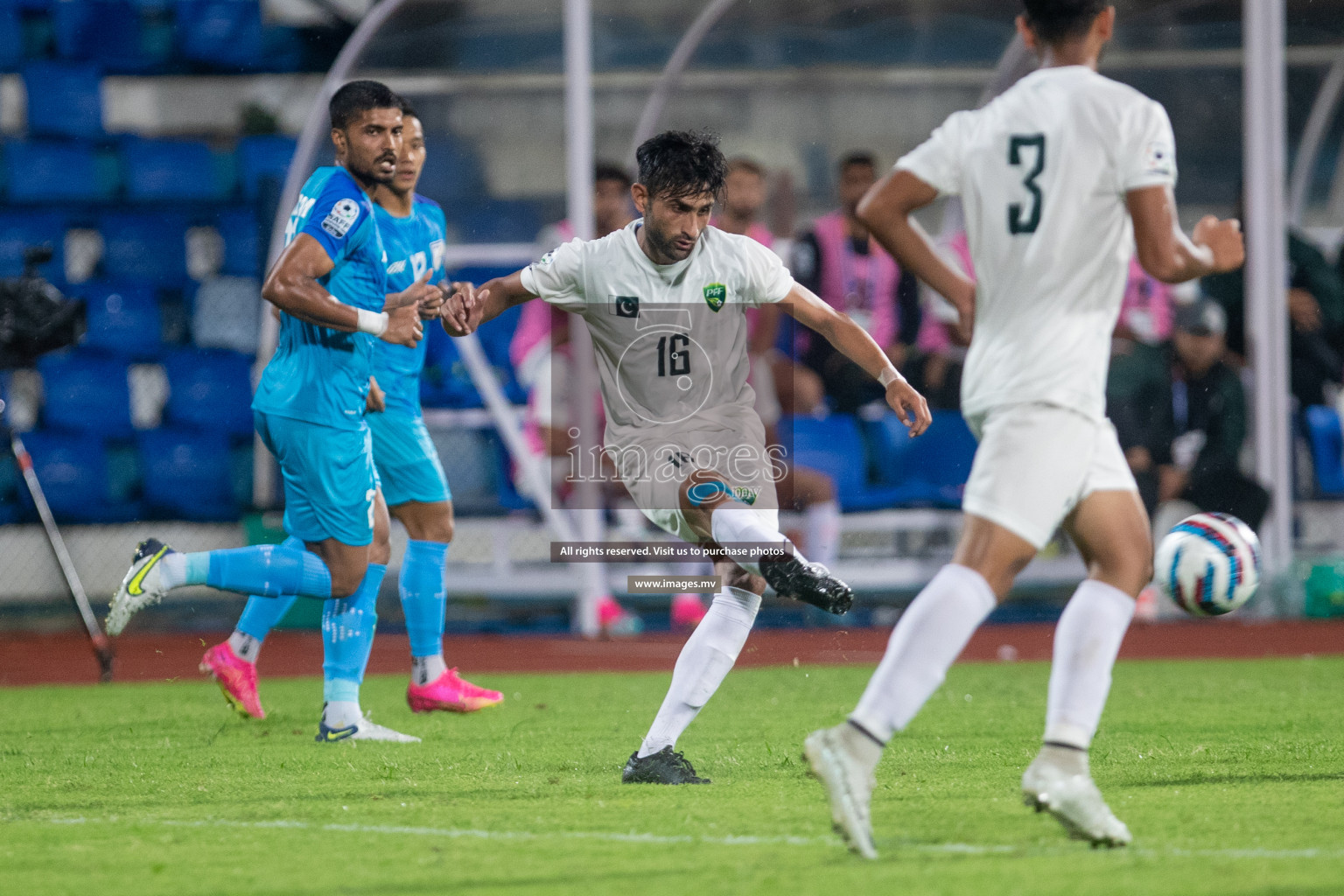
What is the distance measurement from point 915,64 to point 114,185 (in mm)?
6563

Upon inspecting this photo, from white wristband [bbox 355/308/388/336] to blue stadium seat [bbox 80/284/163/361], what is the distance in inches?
325

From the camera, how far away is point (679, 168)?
495 centimetres

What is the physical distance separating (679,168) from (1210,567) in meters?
1.84

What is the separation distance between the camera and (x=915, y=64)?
44.1ft

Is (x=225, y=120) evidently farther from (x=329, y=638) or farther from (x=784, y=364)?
(x=329, y=638)

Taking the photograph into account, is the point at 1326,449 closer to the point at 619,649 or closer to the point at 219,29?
the point at 619,649

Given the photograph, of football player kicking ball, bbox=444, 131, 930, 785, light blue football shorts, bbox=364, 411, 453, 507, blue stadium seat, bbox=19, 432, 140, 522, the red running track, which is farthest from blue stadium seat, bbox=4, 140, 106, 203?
football player kicking ball, bbox=444, 131, 930, 785

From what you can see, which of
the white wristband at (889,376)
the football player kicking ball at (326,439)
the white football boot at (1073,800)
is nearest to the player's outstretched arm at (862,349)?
the white wristband at (889,376)

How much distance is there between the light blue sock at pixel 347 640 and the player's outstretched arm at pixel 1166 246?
363 cm

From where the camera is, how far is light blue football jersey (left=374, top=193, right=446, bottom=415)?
7094 mm

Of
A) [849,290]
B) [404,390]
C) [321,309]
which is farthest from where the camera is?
[849,290]

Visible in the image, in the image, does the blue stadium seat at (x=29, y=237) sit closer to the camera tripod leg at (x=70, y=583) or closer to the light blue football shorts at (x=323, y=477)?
the camera tripod leg at (x=70, y=583)

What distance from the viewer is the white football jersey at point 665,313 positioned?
5.24 m

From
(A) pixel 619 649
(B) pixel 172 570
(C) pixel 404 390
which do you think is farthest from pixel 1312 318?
(B) pixel 172 570
